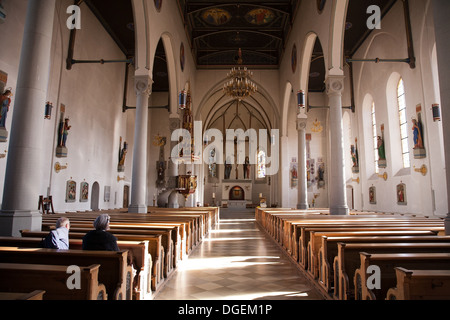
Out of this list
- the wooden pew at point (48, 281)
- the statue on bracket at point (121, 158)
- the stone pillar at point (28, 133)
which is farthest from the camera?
the statue on bracket at point (121, 158)

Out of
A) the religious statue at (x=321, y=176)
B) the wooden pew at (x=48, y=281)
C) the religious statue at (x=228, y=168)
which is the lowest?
the wooden pew at (x=48, y=281)

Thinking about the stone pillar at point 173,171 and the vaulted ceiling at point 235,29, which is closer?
the vaulted ceiling at point 235,29

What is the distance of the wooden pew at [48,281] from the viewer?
230cm

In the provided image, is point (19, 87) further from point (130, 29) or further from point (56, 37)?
point (130, 29)

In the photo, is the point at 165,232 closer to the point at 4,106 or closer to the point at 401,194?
the point at 4,106

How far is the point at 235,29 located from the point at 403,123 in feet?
35.0

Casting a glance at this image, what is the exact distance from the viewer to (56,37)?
11305 mm

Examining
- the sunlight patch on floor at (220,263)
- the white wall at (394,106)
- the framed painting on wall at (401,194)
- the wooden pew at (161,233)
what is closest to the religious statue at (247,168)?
the white wall at (394,106)

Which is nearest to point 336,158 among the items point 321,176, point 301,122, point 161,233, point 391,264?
point 301,122

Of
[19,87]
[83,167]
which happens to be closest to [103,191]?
[83,167]

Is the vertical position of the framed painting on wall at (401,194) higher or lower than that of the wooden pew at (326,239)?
higher

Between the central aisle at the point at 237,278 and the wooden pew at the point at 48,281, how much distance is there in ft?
6.21

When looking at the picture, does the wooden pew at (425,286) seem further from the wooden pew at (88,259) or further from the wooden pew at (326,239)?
the wooden pew at (88,259)
